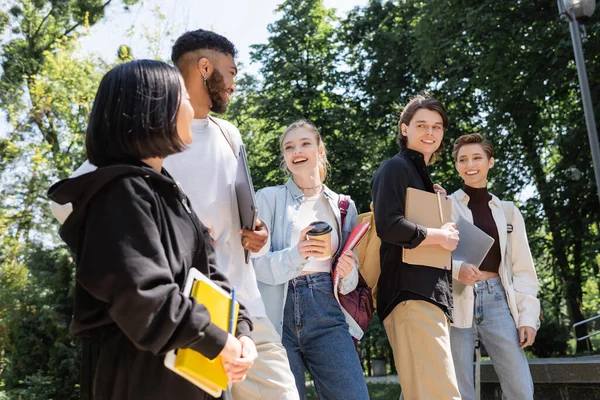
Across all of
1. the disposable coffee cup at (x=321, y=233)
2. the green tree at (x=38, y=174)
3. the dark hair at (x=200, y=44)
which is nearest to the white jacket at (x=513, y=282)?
the disposable coffee cup at (x=321, y=233)

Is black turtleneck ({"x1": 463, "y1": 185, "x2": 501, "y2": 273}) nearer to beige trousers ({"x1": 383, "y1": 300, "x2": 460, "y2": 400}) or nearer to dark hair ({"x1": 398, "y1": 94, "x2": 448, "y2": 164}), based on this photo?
dark hair ({"x1": 398, "y1": 94, "x2": 448, "y2": 164})

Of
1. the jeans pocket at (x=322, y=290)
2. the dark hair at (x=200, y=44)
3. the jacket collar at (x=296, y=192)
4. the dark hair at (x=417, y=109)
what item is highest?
the dark hair at (x=200, y=44)

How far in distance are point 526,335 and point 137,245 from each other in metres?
3.49

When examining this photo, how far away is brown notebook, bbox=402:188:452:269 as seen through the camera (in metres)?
3.70

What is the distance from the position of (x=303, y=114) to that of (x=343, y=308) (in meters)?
17.3

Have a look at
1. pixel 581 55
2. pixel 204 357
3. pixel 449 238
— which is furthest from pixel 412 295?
pixel 581 55

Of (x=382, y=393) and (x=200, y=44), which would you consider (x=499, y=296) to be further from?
(x=382, y=393)

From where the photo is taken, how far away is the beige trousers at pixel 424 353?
354 cm

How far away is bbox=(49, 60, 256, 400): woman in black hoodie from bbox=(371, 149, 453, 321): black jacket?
1.70 metres

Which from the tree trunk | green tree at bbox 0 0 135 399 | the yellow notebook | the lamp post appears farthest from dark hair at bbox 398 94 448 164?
green tree at bbox 0 0 135 399

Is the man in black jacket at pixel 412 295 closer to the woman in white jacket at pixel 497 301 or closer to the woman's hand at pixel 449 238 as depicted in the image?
the woman's hand at pixel 449 238

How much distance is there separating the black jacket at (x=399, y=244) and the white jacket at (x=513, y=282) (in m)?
0.70

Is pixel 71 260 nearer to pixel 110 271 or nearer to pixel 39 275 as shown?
pixel 39 275

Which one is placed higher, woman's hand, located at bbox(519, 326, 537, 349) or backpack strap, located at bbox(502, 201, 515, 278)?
backpack strap, located at bbox(502, 201, 515, 278)
